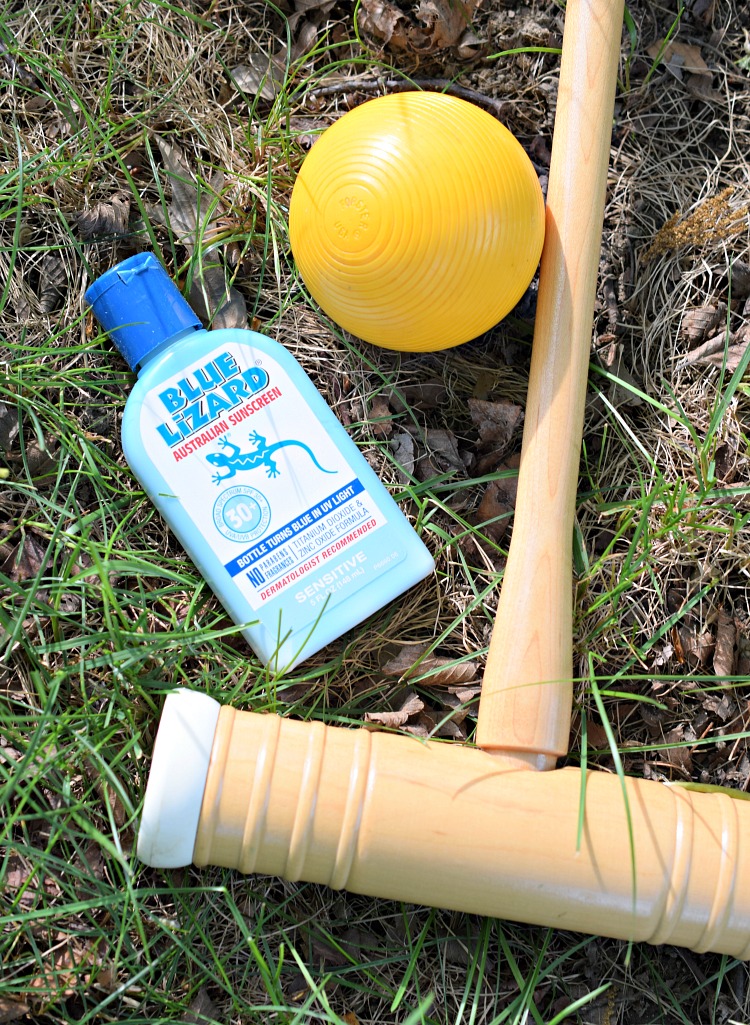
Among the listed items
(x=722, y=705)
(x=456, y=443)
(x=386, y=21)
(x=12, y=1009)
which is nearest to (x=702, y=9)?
(x=386, y=21)

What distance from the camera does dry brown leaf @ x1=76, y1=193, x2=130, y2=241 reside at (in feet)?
6.52

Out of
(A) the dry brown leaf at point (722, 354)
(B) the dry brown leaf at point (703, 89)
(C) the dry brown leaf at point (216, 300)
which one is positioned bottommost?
(A) the dry brown leaf at point (722, 354)

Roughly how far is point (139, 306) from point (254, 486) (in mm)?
408

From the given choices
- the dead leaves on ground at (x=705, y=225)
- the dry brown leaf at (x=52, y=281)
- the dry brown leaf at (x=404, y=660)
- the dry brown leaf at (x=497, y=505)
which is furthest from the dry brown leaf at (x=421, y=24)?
the dry brown leaf at (x=404, y=660)

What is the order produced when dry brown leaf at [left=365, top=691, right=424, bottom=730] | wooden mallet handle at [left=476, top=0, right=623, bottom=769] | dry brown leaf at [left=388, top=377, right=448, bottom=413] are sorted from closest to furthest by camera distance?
1. wooden mallet handle at [left=476, top=0, right=623, bottom=769]
2. dry brown leaf at [left=365, top=691, right=424, bottom=730]
3. dry brown leaf at [left=388, top=377, right=448, bottom=413]

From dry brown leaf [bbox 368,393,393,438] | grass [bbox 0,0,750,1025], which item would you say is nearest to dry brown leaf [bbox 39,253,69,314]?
grass [bbox 0,0,750,1025]

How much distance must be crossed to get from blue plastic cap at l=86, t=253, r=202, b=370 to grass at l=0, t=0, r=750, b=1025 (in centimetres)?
13

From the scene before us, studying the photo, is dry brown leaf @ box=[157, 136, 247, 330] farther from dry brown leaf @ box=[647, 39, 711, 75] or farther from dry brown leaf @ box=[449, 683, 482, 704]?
dry brown leaf @ box=[647, 39, 711, 75]

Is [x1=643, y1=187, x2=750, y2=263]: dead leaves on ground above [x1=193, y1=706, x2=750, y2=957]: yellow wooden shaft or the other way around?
above

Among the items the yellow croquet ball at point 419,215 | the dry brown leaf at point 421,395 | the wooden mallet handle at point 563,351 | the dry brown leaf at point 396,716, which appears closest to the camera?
the yellow croquet ball at point 419,215

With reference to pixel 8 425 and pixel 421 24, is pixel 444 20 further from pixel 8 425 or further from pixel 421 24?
pixel 8 425

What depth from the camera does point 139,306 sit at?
1822mm

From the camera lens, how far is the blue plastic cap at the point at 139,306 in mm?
1816

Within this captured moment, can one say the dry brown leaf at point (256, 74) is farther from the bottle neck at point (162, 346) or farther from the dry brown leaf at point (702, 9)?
the dry brown leaf at point (702, 9)
